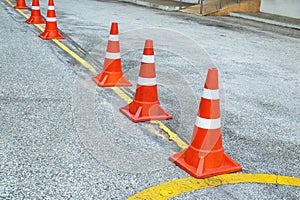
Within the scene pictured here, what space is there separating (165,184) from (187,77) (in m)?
3.73

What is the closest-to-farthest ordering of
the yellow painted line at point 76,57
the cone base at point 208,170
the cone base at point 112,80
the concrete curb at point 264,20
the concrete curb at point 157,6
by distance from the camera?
the cone base at point 208,170
the cone base at point 112,80
the yellow painted line at point 76,57
the concrete curb at point 264,20
the concrete curb at point 157,6

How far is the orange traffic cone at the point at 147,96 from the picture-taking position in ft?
16.6

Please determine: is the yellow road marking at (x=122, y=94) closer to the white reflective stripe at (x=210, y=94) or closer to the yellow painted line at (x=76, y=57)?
the yellow painted line at (x=76, y=57)

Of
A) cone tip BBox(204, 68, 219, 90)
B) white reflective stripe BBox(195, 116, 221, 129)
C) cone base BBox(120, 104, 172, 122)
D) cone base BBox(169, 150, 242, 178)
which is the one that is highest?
cone tip BBox(204, 68, 219, 90)

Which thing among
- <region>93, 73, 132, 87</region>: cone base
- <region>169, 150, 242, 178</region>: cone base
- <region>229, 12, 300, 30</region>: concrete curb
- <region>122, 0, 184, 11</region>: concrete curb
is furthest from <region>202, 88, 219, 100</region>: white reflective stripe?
<region>122, 0, 184, 11</region>: concrete curb

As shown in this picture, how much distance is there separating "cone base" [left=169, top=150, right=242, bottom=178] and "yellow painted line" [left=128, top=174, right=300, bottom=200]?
43 mm

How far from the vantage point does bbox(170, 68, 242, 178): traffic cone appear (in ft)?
12.8

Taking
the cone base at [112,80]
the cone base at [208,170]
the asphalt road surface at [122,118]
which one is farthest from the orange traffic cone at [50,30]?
the cone base at [208,170]

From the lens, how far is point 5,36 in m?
9.68

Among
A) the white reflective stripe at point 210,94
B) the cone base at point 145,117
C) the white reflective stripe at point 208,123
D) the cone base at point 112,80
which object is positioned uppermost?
the white reflective stripe at point 210,94

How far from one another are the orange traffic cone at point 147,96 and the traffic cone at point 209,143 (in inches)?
46.3

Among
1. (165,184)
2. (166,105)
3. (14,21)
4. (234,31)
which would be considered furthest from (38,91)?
(234,31)

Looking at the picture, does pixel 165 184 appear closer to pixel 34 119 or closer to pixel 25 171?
pixel 25 171

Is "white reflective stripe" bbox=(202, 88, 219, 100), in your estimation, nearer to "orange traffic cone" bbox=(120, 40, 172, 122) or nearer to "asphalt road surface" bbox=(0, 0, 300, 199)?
"asphalt road surface" bbox=(0, 0, 300, 199)
